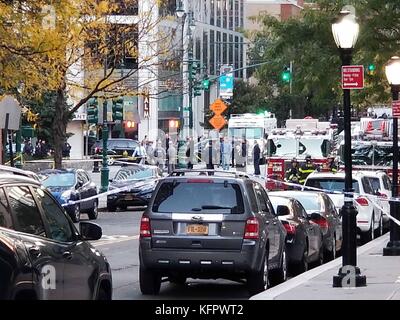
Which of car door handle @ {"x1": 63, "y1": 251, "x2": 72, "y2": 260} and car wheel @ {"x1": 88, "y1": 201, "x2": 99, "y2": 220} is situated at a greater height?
car door handle @ {"x1": 63, "y1": 251, "x2": 72, "y2": 260}

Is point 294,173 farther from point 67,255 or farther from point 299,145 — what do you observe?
point 67,255

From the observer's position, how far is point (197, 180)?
566 inches

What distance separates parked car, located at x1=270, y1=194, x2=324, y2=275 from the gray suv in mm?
2586

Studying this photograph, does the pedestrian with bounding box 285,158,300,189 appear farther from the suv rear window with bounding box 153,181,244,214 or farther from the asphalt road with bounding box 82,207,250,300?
the suv rear window with bounding box 153,181,244,214

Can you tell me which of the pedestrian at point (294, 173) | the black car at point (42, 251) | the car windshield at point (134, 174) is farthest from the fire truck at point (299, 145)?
the black car at point (42, 251)

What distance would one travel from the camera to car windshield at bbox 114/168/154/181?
36031 millimetres

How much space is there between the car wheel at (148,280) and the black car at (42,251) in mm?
4624

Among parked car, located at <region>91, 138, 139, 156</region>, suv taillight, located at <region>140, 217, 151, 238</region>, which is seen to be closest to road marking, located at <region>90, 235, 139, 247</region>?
suv taillight, located at <region>140, 217, 151, 238</region>

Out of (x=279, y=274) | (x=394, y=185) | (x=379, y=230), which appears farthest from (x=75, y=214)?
(x=279, y=274)

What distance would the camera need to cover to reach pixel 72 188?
29.8 m

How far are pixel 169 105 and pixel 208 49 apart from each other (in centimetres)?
682

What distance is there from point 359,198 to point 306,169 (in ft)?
45.7

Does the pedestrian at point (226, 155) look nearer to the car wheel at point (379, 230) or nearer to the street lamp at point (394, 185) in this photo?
the car wheel at point (379, 230)
